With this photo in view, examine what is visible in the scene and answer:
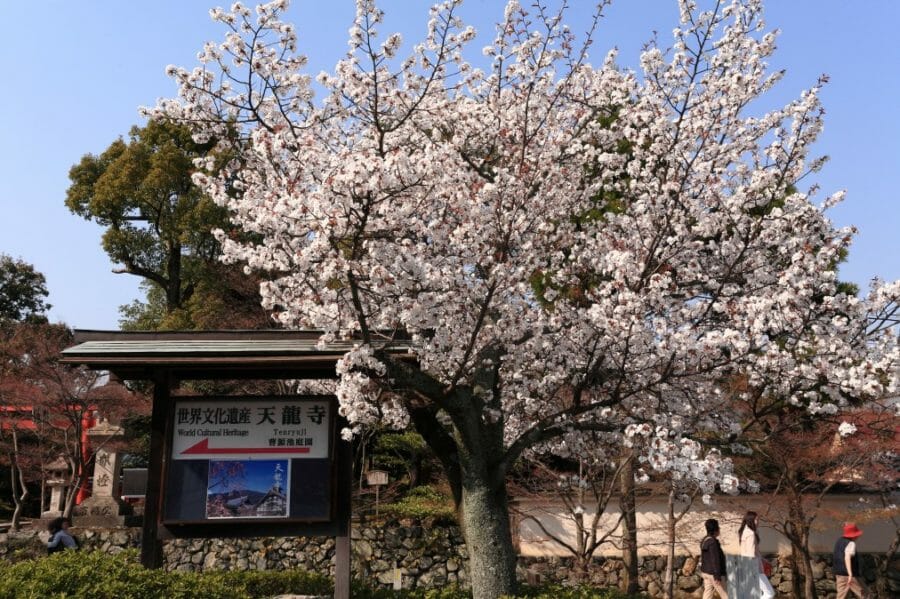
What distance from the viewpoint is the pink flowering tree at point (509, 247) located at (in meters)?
7.55

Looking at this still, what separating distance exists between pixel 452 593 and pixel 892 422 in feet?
28.5

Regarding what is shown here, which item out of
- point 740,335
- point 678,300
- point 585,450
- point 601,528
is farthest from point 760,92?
point 601,528

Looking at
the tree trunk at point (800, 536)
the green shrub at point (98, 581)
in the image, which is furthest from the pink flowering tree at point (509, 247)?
the tree trunk at point (800, 536)

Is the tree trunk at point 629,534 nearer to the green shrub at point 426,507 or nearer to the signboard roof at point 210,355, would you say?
the green shrub at point 426,507

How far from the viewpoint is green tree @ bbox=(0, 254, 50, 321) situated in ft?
96.0

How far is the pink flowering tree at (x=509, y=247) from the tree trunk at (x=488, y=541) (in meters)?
0.02

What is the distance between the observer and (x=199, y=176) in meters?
8.46

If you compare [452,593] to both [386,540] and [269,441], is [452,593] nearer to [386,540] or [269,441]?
[269,441]

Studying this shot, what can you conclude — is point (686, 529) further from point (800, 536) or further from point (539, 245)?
point (539, 245)

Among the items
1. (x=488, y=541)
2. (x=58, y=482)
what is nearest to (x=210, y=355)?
(x=488, y=541)

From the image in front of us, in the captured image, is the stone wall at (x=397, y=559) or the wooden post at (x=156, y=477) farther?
the stone wall at (x=397, y=559)

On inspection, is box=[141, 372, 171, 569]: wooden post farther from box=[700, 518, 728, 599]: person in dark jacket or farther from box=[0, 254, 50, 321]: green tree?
box=[0, 254, 50, 321]: green tree

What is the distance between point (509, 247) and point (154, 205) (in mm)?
18760

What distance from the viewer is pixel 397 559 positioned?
15820 millimetres
